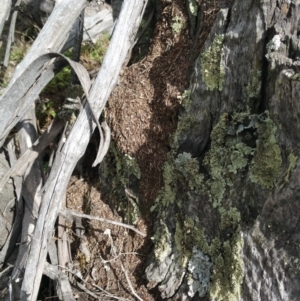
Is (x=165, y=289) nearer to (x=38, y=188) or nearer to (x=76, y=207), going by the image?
(x=76, y=207)

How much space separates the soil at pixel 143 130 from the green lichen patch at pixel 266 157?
77cm

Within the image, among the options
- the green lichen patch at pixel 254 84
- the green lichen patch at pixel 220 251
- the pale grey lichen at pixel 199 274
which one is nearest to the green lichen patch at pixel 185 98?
the green lichen patch at pixel 254 84

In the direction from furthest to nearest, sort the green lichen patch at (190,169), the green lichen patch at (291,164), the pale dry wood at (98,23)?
1. the pale dry wood at (98,23)
2. the green lichen patch at (190,169)
3. the green lichen patch at (291,164)

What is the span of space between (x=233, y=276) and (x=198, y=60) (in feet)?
4.78

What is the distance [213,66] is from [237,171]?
716 mm

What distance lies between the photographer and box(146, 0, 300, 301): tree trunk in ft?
8.04

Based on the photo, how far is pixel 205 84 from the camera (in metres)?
2.93

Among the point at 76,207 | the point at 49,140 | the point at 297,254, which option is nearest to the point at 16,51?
the point at 49,140

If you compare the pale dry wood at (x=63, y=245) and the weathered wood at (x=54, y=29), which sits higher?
the weathered wood at (x=54, y=29)

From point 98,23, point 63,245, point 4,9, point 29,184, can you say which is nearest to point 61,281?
point 63,245

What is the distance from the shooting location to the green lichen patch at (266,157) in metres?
2.51

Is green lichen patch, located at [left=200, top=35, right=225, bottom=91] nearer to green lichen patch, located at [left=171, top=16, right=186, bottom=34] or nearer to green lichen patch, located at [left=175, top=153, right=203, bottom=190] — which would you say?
green lichen patch, located at [left=175, top=153, right=203, bottom=190]

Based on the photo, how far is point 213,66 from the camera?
9.43ft

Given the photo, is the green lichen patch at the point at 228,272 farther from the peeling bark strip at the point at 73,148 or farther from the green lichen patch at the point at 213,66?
the peeling bark strip at the point at 73,148
